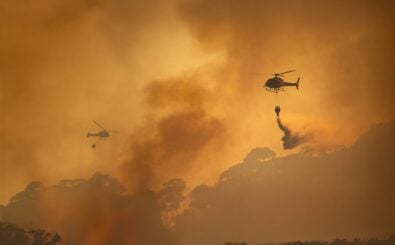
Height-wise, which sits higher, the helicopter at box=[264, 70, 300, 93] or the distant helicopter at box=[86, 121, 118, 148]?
the helicopter at box=[264, 70, 300, 93]

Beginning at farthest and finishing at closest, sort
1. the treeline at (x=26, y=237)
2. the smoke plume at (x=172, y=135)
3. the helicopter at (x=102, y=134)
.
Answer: the helicopter at (x=102, y=134)
the smoke plume at (x=172, y=135)
the treeline at (x=26, y=237)

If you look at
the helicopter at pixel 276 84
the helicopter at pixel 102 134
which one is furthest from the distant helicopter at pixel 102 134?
the helicopter at pixel 276 84

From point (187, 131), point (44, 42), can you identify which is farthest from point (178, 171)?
point (44, 42)

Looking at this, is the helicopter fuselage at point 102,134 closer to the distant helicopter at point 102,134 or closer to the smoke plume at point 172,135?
the distant helicopter at point 102,134

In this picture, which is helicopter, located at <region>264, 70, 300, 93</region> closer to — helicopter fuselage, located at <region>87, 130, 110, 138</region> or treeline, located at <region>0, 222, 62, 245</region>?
helicopter fuselage, located at <region>87, 130, 110, 138</region>

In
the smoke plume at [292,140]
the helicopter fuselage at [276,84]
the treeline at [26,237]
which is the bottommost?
the treeline at [26,237]

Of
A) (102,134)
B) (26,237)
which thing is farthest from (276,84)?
(26,237)

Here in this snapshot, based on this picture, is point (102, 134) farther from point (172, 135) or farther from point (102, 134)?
point (172, 135)

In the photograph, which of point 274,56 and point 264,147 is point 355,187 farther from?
point 274,56

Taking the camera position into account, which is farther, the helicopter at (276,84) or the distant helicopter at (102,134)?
the distant helicopter at (102,134)

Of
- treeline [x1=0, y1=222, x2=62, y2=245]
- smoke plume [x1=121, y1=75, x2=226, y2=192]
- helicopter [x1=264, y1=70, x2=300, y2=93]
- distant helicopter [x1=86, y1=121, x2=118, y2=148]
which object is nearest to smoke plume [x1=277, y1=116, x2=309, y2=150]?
helicopter [x1=264, y1=70, x2=300, y2=93]

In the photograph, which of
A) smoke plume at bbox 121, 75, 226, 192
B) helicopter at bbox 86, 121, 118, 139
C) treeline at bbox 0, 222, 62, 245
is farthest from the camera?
helicopter at bbox 86, 121, 118, 139

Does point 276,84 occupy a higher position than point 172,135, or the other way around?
point 276,84

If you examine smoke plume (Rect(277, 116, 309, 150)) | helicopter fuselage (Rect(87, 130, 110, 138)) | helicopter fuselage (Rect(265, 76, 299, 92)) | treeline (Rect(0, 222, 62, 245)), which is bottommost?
treeline (Rect(0, 222, 62, 245))
